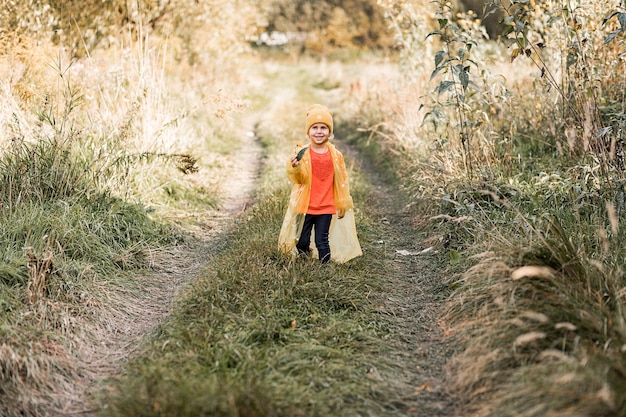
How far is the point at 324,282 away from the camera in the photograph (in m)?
4.63

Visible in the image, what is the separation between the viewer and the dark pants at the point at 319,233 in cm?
518

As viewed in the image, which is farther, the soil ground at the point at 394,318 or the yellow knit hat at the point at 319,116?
the yellow knit hat at the point at 319,116

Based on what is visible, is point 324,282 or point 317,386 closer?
point 317,386

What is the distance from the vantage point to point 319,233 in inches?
204

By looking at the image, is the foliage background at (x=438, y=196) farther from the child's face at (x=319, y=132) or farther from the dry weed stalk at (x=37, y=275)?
the child's face at (x=319, y=132)

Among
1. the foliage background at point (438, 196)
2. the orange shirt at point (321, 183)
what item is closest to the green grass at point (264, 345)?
the foliage background at point (438, 196)

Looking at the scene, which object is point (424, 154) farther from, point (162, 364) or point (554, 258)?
point (162, 364)

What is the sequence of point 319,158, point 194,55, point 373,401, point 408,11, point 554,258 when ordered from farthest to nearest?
point 194,55 < point 408,11 < point 319,158 < point 554,258 < point 373,401

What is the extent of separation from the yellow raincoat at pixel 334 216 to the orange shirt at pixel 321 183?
0.04 m

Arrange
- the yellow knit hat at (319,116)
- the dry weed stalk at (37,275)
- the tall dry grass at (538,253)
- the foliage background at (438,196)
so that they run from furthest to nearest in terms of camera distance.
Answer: the yellow knit hat at (319,116) < the dry weed stalk at (37,275) < the foliage background at (438,196) < the tall dry grass at (538,253)

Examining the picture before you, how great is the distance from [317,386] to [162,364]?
3.00 feet

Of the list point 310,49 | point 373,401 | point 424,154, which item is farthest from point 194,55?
point 310,49

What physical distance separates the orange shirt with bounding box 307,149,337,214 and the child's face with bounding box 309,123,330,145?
0.44 feet

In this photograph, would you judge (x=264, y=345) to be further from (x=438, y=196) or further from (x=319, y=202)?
(x=438, y=196)
